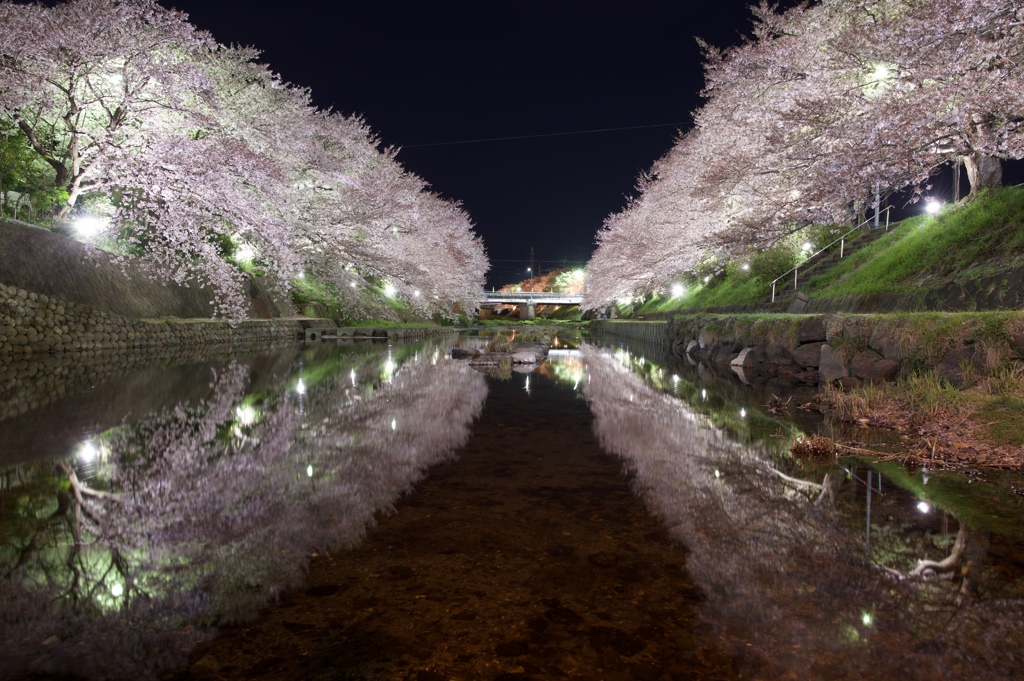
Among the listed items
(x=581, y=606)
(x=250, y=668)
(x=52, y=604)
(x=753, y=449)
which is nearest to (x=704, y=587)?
(x=581, y=606)

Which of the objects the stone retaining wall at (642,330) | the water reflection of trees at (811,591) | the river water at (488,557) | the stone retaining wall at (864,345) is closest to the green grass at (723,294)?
the stone retaining wall at (642,330)

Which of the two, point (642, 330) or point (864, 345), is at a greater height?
point (642, 330)

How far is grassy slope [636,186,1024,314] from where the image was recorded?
468 inches

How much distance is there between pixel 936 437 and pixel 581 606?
492 centimetres

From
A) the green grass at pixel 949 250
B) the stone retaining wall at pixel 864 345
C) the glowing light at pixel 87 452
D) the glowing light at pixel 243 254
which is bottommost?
the glowing light at pixel 87 452

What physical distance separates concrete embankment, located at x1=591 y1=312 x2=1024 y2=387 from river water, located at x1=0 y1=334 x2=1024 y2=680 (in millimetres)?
2854

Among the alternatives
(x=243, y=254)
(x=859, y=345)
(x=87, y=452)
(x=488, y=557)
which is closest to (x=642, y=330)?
(x=243, y=254)

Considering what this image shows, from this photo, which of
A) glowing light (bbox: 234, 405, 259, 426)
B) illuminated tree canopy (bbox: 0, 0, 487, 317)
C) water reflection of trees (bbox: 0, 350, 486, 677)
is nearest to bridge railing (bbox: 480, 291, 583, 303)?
illuminated tree canopy (bbox: 0, 0, 487, 317)

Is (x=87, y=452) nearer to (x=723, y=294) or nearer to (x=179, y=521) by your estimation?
(x=179, y=521)

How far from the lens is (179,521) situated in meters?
3.53

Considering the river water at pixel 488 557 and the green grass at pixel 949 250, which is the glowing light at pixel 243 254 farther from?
the green grass at pixel 949 250

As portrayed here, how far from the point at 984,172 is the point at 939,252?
456cm

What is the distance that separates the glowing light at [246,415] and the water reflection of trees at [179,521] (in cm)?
4

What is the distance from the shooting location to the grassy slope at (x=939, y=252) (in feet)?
39.0
